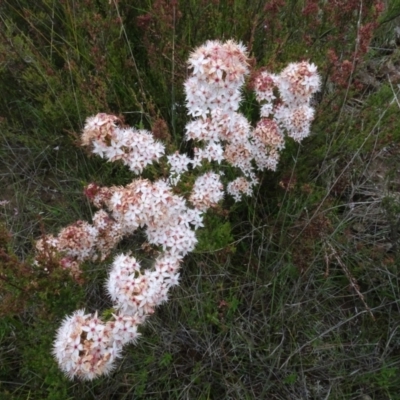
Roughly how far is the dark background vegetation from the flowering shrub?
0.17 meters

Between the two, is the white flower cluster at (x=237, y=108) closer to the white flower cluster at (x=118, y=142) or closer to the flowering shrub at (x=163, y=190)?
the flowering shrub at (x=163, y=190)

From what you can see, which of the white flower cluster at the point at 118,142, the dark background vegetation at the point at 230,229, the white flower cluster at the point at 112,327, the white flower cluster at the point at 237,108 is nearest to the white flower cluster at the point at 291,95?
the white flower cluster at the point at 237,108

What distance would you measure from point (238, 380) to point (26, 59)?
7.46 ft

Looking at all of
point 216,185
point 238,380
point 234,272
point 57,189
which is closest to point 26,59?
point 57,189

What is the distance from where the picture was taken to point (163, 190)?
1936 millimetres

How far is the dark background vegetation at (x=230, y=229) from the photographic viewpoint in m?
2.30

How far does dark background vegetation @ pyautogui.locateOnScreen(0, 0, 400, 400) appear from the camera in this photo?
230 centimetres

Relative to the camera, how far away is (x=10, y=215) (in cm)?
302

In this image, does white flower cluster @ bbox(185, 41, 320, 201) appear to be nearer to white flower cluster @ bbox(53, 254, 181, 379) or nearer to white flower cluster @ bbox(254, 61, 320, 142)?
white flower cluster @ bbox(254, 61, 320, 142)

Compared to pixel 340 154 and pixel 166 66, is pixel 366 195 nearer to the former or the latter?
pixel 340 154

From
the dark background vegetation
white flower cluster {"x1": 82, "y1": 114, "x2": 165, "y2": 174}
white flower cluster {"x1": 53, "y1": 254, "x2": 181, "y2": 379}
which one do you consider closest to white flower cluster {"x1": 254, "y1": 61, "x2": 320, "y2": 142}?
the dark background vegetation

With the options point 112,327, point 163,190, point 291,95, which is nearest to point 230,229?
point 163,190

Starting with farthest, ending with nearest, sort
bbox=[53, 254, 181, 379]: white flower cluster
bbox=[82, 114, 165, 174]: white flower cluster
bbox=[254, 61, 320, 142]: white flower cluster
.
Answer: bbox=[254, 61, 320, 142]: white flower cluster < bbox=[82, 114, 165, 174]: white flower cluster < bbox=[53, 254, 181, 379]: white flower cluster

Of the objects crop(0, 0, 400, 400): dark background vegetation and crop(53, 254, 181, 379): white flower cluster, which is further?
crop(0, 0, 400, 400): dark background vegetation
